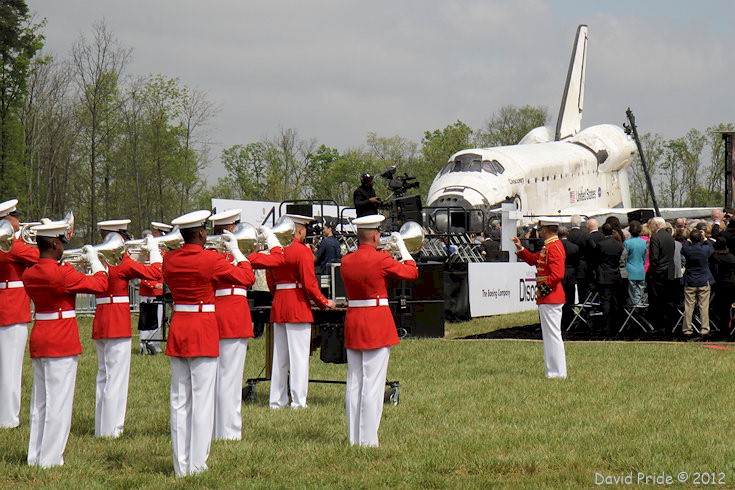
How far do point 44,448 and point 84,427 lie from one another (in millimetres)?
2211

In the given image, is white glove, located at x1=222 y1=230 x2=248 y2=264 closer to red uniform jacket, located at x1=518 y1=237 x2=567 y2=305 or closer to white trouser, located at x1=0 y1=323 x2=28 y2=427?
white trouser, located at x1=0 y1=323 x2=28 y2=427

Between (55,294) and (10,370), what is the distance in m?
2.34

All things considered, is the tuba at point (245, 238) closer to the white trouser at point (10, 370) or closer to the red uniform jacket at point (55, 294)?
the red uniform jacket at point (55, 294)

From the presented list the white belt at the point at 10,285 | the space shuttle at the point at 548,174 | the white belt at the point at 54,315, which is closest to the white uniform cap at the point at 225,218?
the white belt at the point at 54,315

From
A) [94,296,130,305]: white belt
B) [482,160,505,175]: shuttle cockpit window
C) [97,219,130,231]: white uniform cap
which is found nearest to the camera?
[97,219,130,231]: white uniform cap

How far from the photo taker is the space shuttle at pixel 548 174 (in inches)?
1369

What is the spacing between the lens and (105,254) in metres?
9.05

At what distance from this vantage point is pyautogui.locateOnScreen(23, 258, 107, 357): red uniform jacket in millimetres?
8570

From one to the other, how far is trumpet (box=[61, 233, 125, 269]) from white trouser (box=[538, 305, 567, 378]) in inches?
253

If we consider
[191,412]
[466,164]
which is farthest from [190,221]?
[466,164]

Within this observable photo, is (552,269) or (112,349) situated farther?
(552,269)

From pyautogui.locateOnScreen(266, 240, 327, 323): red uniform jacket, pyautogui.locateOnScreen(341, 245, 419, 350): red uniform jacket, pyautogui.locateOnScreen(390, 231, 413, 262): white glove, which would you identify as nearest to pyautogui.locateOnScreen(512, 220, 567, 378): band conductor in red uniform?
pyautogui.locateOnScreen(266, 240, 327, 323): red uniform jacket

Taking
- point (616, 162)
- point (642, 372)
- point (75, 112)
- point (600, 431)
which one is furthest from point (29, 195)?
point (600, 431)

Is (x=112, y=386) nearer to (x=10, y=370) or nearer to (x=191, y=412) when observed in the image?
(x=10, y=370)
